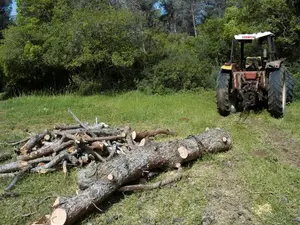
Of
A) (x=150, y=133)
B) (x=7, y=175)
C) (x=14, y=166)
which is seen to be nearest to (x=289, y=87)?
(x=150, y=133)

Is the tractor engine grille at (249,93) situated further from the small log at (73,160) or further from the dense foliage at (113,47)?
the dense foliage at (113,47)

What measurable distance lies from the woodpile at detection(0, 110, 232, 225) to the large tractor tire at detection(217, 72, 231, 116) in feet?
6.48

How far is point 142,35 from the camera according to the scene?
12.7 meters

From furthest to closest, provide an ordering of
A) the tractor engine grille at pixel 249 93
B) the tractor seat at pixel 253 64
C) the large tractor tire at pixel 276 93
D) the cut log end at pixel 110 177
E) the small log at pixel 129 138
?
the tractor seat at pixel 253 64
the tractor engine grille at pixel 249 93
the large tractor tire at pixel 276 93
the small log at pixel 129 138
the cut log end at pixel 110 177

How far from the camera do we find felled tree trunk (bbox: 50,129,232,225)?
3049mm

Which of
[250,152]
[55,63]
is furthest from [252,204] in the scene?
[55,63]

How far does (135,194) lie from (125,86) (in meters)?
9.50

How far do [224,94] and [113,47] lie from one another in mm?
6341

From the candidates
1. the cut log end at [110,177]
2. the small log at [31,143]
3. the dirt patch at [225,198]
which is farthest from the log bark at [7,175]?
the dirt patch at [225,198]

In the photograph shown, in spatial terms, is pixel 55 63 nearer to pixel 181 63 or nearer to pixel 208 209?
pixel 181 63

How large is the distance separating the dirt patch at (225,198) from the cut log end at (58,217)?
134 centimetres

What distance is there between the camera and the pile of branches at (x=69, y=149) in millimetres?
4512

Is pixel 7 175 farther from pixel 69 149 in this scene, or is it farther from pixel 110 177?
pixel 110 177

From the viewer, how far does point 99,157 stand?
4.63 meters
